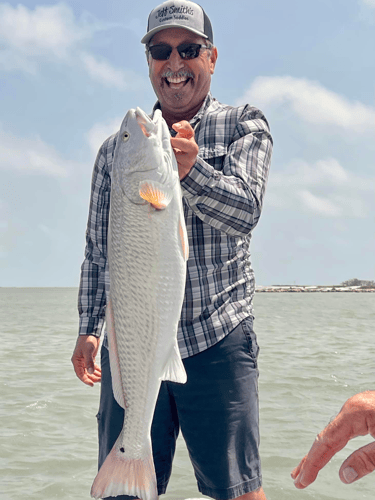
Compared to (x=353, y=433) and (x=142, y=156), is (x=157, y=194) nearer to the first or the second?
(x=142, y=156)

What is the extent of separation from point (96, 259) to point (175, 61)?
1.28 m

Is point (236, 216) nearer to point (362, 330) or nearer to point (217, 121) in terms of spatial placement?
point (217, 121)

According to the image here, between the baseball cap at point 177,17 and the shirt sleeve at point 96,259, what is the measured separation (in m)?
0.83

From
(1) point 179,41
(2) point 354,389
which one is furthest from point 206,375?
(2) point 354,389

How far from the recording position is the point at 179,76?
8.95ft

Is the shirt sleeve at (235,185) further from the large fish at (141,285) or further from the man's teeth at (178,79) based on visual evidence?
the man's teeth at (178,79)

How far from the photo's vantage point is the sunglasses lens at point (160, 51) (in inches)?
104

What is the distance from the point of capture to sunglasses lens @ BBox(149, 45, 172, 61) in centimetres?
265

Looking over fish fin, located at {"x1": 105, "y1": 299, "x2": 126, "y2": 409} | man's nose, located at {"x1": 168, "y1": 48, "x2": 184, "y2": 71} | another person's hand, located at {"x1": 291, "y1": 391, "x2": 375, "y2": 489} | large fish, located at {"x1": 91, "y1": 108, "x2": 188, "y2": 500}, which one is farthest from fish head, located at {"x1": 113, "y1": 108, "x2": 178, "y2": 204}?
another person's hand, located at {"x1": 291, "y1": 391, "x2": 375, "y2": 489}

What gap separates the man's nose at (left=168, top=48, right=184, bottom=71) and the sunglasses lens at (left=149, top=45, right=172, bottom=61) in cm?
2

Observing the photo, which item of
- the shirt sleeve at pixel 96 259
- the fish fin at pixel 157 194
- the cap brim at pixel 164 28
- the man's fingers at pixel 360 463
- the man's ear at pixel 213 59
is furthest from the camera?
the shirt sleeve at pixel 96 259

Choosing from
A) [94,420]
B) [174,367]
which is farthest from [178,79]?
[94,420]

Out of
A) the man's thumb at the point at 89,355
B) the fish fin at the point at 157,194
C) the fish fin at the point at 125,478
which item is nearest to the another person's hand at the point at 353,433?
the fish fin at the point at 125,478

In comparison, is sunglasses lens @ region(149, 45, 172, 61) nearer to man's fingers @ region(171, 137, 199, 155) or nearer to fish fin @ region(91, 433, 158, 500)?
man's fingers @ region(171, 137, 199, 155)
